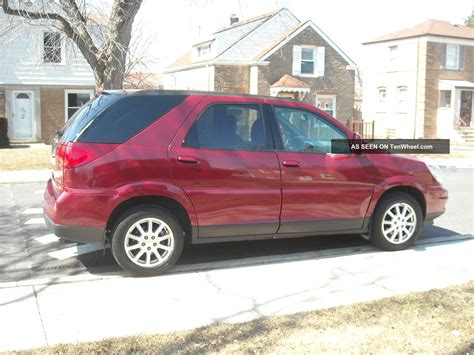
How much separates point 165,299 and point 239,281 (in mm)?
860

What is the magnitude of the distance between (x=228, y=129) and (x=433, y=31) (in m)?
32.2

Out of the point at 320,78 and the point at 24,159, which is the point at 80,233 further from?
the point at 320,78

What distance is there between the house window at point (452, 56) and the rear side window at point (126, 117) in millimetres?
33379

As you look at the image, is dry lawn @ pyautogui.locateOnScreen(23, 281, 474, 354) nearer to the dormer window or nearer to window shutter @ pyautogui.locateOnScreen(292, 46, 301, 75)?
window shutter @ pyautogui.locateOnScreen(292, 46, 301, 75)

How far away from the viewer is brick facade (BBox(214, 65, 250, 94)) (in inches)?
1248

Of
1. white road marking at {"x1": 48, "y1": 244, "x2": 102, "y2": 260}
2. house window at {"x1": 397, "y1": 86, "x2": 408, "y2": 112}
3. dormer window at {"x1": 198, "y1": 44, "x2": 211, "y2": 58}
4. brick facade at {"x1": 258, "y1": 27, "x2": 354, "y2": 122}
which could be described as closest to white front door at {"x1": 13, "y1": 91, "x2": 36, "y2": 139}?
brick facade at {"x1": 258, "y1": 27, "x2": 354, "y2": 122}

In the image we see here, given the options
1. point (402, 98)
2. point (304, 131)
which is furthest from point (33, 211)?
point (402, 98)

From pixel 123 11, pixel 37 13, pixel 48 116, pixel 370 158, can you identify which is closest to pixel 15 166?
pixel 37 13

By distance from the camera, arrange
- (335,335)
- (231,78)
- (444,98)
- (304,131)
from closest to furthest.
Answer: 1. (335,335)
2. (304,131)
3. (231,78)
4. (444,98)

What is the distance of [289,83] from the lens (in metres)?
30.6

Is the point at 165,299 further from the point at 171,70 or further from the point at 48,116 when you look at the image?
the point at 171,70

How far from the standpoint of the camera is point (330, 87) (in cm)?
3250

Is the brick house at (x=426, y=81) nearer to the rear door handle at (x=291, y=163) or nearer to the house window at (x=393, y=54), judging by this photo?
the house window at (x=393, y=54)

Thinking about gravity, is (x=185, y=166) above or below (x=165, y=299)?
above
